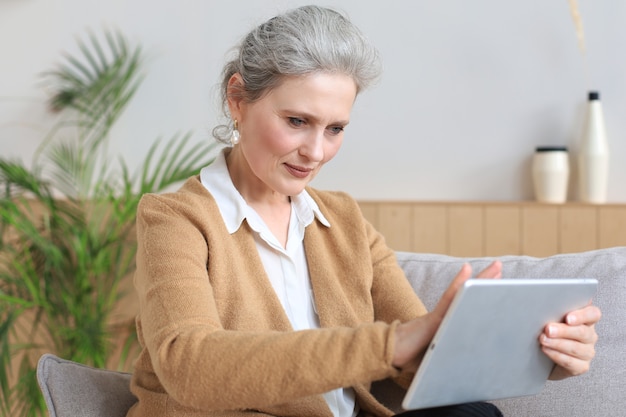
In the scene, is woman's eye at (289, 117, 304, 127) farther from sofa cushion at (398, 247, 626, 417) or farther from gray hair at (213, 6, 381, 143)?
sofa cushion at (398, 247, 626, 417)

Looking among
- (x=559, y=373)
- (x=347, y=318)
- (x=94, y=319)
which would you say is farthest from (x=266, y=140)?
(x=94, y=319)

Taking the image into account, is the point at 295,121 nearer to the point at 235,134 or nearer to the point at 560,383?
the point at 235,134

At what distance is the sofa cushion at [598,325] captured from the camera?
5.56ft

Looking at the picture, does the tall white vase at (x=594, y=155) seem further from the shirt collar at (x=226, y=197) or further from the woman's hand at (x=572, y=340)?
the woman's hand at (x=572, y=340)

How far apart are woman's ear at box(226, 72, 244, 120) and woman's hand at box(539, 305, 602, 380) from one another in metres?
0.67

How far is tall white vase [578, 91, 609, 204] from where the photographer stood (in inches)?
112

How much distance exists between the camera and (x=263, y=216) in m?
1.72

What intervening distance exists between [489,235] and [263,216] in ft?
4.61

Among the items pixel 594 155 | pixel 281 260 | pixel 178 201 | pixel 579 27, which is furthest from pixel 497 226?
pixel 178 201

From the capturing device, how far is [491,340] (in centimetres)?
126

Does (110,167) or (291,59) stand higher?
(291,59)

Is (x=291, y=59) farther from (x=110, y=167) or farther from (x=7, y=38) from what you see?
(x=7, y=38)

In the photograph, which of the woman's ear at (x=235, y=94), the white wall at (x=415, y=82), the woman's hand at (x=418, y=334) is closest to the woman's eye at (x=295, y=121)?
the woman's ear at (x=235, y=94)

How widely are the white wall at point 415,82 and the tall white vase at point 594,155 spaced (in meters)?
0.09
